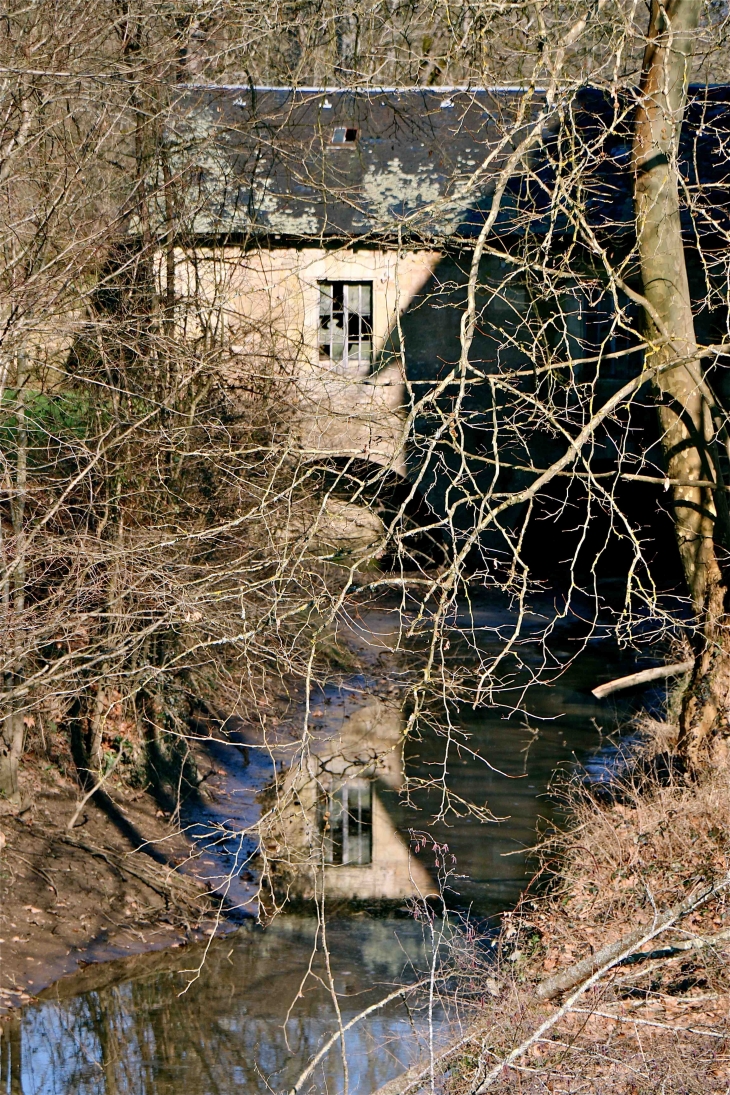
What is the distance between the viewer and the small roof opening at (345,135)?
20953 mm

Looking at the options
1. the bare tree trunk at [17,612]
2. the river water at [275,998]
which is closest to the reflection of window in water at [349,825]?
the river water at [275,998]

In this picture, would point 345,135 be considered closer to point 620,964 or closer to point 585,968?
point 620,964

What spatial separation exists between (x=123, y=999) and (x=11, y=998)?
795 mm

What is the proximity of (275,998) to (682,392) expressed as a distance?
239 inches

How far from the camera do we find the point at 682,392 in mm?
10258

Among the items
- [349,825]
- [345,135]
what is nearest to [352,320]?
[345,135]

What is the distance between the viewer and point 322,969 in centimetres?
903

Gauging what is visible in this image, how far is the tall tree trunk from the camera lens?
9656mm

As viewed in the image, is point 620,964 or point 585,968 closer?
point 585,968

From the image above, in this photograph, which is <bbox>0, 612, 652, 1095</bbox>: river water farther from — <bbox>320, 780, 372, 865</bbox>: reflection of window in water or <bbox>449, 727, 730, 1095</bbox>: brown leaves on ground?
<bbox>449, 727, 730, 1095</bbox>: brown leaves on ground

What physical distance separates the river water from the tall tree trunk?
7.60 ft

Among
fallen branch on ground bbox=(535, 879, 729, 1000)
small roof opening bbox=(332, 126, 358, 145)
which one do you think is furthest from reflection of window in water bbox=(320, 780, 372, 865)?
small roof opening bbox=(332, 126, 358, 145)

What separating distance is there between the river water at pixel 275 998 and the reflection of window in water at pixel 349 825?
0.19 m

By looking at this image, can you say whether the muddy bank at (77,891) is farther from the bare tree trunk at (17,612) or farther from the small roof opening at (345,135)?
the small roof opening at (345,135)
